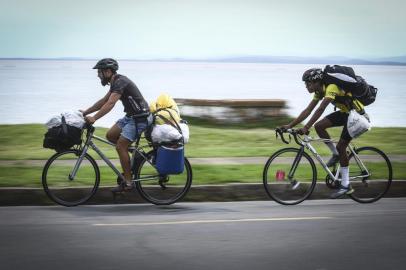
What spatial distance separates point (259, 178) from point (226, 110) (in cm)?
808

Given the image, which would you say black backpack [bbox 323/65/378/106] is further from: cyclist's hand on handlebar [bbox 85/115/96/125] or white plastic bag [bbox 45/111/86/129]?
white plastic bag [bbox 45/111/86/129]

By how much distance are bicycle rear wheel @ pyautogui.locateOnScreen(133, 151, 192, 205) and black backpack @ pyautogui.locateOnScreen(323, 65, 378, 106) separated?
7.12 ft

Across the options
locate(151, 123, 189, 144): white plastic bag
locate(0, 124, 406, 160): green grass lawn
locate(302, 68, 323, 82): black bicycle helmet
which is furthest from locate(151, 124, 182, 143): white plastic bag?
locate(0, 124, 406, 160): green grass lawn

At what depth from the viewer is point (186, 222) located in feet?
25.7

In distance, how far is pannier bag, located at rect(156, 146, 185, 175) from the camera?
8891 millimetres

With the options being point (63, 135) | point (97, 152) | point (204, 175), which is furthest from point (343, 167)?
point (63, 135)

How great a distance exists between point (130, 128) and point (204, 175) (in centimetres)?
227

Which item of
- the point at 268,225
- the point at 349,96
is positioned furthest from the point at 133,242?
the point at 349,96

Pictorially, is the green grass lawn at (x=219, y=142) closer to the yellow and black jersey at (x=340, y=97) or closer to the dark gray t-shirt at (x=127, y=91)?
the yellow and black jersey at (x=340, y=97)

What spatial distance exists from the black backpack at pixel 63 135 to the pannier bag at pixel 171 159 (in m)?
1.08

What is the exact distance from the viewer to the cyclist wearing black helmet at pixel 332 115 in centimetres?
895

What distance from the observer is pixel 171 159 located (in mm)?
8906

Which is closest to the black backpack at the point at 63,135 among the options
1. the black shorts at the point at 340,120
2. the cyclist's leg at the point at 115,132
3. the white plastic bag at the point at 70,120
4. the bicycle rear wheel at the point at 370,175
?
the white plastic bag at the point at 70,120

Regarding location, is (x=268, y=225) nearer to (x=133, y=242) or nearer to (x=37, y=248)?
(x=133, y=242)
